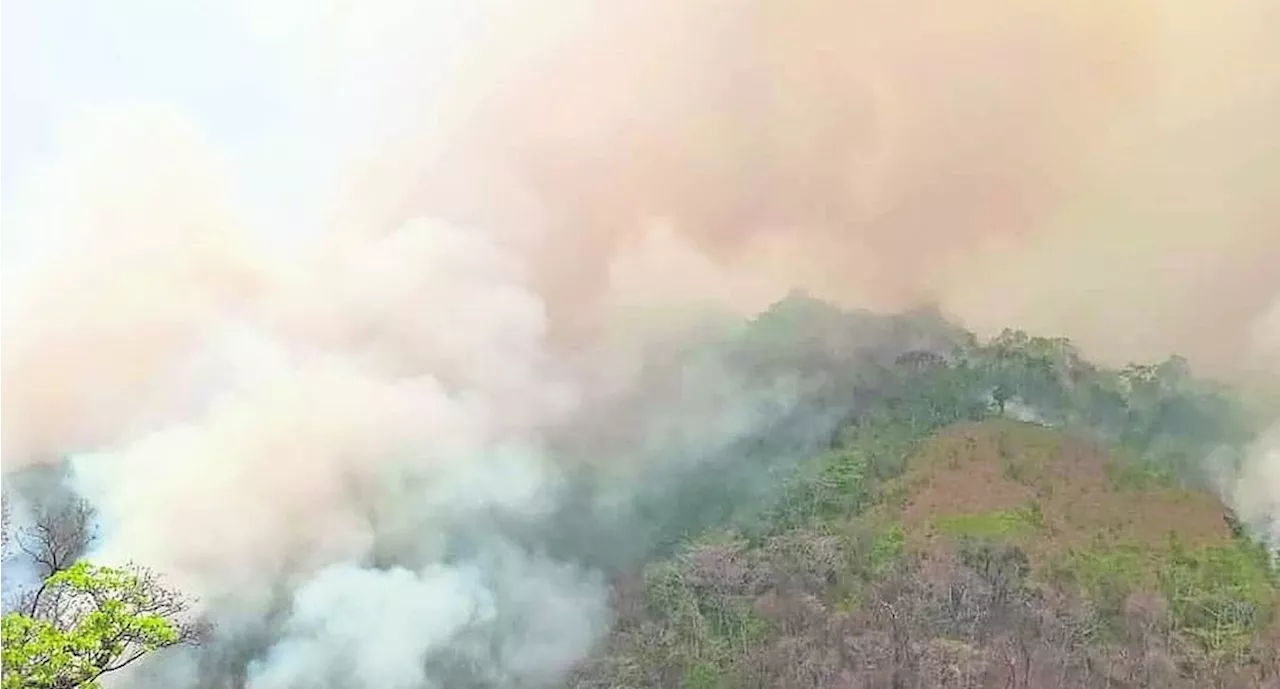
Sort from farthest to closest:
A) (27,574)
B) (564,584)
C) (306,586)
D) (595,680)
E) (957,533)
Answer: (957,533)
(564,584)
(595,680)
(306,586)
(27,574)

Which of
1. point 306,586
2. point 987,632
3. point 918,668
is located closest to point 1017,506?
point 987,632

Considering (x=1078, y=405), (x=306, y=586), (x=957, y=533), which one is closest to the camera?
(x=306, y=586)

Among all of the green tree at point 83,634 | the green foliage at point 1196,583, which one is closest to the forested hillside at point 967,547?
the green foliage at point 1196,583

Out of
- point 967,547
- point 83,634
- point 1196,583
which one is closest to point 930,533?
point 967,547

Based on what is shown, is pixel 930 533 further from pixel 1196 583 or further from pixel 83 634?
pixel 83 634

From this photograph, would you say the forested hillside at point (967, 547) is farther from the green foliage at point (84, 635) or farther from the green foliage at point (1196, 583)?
the green foliage at point (84, 635)

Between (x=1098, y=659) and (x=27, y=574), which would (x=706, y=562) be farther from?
(x=27, y=574)

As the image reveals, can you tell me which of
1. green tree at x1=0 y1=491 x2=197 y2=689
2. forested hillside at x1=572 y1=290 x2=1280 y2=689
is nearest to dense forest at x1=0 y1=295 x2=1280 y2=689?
forested hillside at x1=572 y1=290 x2=1280 y2=689
